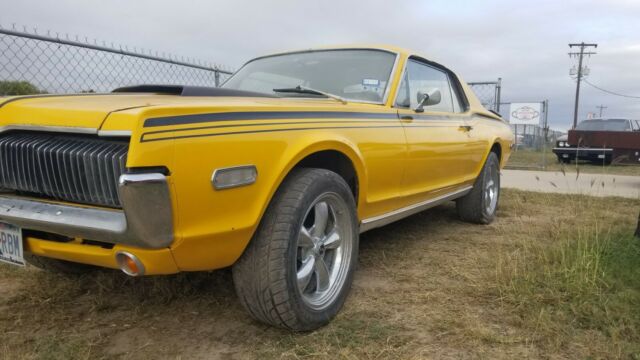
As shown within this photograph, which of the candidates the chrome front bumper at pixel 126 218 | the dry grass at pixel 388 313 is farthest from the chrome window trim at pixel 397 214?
the chrome front bumper at pixel 126 218

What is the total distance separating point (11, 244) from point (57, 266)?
816mm

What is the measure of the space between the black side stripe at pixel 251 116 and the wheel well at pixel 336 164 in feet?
0.71

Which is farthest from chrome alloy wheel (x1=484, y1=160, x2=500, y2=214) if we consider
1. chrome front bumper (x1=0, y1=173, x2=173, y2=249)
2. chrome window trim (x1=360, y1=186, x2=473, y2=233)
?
chrome front bumper (x1=0, y1=173, x2=173, y2=249)

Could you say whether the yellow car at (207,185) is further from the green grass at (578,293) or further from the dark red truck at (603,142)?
the dark red truck at (603,142)

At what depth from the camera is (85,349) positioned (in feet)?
7.31

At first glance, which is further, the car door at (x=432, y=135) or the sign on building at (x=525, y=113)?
the sign on building at (x=525, y=113)

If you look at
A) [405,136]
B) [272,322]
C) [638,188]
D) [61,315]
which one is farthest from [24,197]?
[638,188]

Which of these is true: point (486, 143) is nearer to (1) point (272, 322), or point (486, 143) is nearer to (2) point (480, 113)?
(2) point (480, 113)

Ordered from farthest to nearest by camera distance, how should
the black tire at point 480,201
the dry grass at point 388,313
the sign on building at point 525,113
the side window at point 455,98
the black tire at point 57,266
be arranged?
the sign on building at point 525,113 → the black tire at point 480,201 → the side window at point 455,98 → the black tire at point 57,266 → the dry grass at point 388,313

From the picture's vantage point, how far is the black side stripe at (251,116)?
1.79m

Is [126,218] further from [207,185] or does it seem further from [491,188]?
[491,188]

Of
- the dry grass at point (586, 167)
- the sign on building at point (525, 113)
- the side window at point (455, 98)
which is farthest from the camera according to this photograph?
the sign on building at point (525, 113)

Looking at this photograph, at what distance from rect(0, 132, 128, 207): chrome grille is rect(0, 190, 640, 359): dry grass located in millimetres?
763

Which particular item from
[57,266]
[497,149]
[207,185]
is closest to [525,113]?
[497,149]
